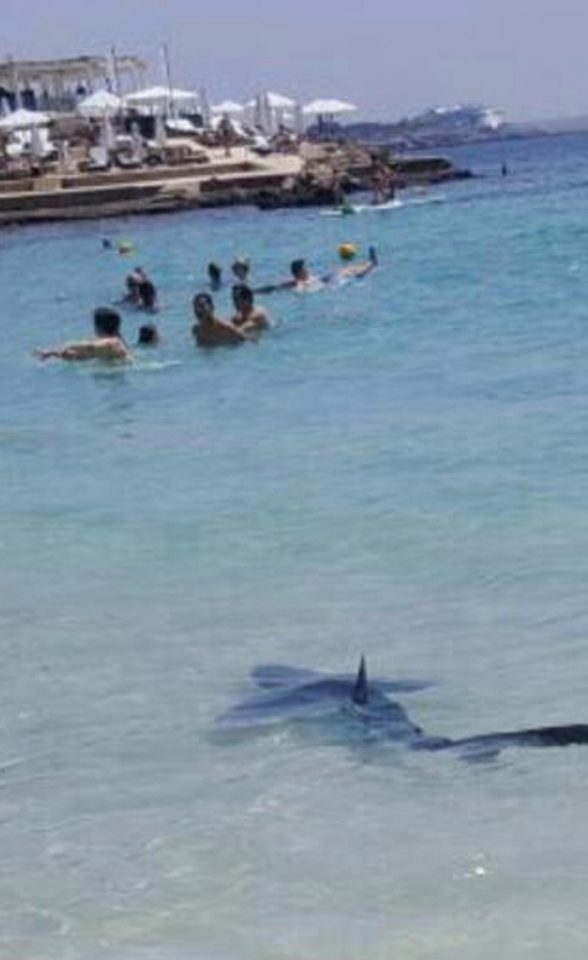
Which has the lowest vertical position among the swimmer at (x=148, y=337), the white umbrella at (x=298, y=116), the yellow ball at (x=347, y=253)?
the yellow ball at (x=347, y=253)

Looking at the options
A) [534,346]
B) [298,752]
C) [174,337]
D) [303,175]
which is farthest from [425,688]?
[303,175]

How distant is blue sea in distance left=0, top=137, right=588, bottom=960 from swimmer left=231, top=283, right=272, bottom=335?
158 centimetres

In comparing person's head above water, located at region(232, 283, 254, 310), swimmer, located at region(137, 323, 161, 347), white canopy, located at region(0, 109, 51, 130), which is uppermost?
white canopy, located at region(0, 109, 51, 130)

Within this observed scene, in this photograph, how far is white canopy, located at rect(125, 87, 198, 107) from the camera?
79062 millimetres

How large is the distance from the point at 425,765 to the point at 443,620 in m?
2.22

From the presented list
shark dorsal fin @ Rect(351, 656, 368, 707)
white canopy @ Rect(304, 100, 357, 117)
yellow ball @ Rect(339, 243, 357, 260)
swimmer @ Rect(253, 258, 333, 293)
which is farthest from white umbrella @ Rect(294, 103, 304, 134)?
shark dorsal fin @ Rect(351, 656, 368, 707)

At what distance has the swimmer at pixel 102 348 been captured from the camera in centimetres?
2116

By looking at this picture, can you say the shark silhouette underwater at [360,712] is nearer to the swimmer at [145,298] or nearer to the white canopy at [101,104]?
the swimmer at [145,298]

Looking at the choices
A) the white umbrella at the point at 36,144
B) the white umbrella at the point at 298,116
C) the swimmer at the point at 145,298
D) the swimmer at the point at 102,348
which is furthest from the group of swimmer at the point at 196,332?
the white umbrella at the point at 298,116

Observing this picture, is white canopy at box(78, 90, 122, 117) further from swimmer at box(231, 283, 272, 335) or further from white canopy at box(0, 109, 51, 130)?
swimmer at box(231, 283, 272, 335)

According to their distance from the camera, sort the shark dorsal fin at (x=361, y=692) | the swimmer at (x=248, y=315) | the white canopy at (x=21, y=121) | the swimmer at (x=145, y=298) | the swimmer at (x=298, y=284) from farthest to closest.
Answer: the white canopy at (x=21, y=121)
the swimmer at (x=145, y=298)
the swimmer at (x=298, y=284)
the swimmer at (x=248, y=315)
the shark dorsal fin at (x=361, y=692)

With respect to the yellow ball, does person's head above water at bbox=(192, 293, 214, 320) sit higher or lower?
higher

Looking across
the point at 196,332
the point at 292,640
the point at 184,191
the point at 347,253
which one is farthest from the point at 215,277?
the point at 184,191

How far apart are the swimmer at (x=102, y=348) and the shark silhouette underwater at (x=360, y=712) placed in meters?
12.9
